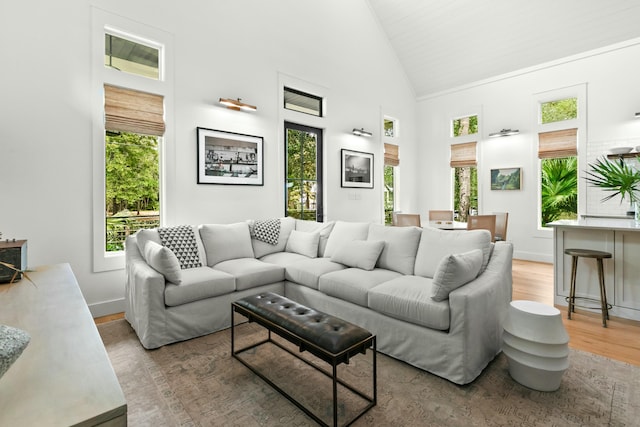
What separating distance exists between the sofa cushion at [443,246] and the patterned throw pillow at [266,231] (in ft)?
6.08

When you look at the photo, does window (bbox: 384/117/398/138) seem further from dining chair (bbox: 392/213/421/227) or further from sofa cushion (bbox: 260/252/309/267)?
sofa cushion (bbox: 260/252/309/267)

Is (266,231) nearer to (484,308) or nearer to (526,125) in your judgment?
(484,308)

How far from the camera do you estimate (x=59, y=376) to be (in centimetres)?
80

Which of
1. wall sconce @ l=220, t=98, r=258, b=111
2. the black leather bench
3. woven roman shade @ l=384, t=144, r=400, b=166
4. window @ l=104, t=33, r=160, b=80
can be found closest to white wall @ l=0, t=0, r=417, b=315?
Result: wall sconce @ l=220, t=98, r=258, b=111

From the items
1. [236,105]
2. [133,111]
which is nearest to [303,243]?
[236,105]

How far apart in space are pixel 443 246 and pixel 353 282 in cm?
86

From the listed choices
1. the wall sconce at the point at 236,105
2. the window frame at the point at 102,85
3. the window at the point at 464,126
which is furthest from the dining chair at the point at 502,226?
the window frame at the point at 102,85

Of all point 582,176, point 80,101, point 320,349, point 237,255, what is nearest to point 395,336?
point 320,349

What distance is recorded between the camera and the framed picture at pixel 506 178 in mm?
6293

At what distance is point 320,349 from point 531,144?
6.18 meters

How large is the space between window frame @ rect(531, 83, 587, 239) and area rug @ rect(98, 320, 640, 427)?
4.11m

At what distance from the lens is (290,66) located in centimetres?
507

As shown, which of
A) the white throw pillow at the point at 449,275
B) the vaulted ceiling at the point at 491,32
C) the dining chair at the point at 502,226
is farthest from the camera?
the dining chair at the point at 502,226

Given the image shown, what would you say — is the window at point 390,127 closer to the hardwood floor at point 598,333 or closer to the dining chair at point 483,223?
the dining chair at point 483,223
